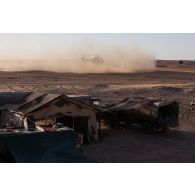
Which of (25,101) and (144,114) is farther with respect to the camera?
(144,114)

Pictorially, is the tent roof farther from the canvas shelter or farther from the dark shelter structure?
the dark shelter structure

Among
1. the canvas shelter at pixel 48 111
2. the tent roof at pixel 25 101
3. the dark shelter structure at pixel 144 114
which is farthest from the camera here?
the dark shelter structure at pixel 144 114

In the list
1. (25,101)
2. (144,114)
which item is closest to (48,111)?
(25,101)

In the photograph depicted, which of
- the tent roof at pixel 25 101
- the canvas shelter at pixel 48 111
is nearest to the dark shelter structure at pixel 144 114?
the canvas shelter at pixel 48 111

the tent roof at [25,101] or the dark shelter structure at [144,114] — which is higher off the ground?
the tent roof at [25,101]

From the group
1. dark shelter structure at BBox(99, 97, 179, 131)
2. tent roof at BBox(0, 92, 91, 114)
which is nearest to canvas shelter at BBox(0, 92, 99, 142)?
tent roof at BBox(0, 92, 91, 114)

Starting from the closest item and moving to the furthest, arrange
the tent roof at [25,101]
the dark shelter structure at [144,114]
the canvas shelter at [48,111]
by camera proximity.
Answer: the canvas shelter at [48,111] < the tent roof at [25,101] < the dark shelter structure at [144,114]

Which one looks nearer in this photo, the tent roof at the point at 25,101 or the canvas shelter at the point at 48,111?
the canvas shelter at the point at 48,111

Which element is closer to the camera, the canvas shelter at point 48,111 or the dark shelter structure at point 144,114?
the canvas shelter at point 48,111

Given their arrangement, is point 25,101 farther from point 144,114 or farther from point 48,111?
point 144,114

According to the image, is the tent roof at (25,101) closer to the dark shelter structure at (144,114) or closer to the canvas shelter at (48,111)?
the canvas shelter at (48,111)

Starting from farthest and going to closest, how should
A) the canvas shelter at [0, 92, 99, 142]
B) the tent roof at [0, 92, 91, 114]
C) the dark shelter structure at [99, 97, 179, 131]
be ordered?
1. the dark shelter structure at [99, 97, 179, 131]
2. the tent roof at [0, 92, 91, 114]
3. the canvas shelter at [0, 92, 99, 142]

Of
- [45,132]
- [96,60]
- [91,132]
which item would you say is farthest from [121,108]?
[96,60]

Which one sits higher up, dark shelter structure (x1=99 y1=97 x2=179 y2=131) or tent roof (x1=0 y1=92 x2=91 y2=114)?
tent roof (x1=0 y1=92 x2=91 y2=114)
